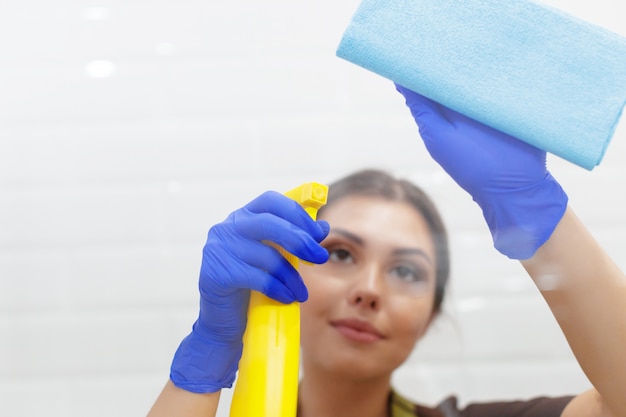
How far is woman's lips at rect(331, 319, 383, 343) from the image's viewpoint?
950 mm

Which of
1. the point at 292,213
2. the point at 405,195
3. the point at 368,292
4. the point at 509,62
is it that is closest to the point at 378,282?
the point at 368,292

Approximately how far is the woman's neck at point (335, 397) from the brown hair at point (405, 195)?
0.19 meters

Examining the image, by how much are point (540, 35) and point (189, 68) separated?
2.17 ft

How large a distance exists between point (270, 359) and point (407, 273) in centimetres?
37

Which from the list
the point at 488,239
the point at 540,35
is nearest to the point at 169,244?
the point at 488,239

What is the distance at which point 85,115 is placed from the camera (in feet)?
3.79

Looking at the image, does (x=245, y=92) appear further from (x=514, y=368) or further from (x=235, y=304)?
(x=514, y=368)

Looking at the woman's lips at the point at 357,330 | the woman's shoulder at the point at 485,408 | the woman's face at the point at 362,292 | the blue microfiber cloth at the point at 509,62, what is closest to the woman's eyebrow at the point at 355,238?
the woman's face at the point at 362,292

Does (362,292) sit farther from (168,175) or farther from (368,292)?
(168,175)

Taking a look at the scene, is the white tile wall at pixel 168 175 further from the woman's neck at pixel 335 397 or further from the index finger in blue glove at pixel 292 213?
the index finger in blue glove at pixel 292 213

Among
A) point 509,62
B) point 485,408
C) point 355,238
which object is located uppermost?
point 509,62

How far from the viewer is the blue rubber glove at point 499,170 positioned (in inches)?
26.5

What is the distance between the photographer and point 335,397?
3.17 ft

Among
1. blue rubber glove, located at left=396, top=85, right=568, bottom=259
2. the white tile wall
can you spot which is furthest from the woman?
the white tile wall
